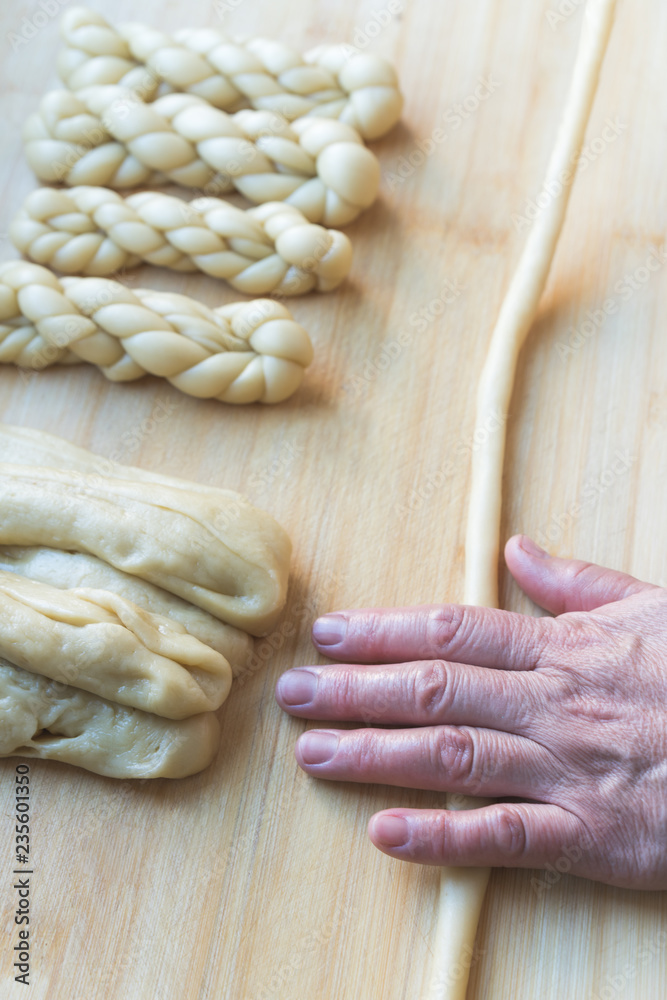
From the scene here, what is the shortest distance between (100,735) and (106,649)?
0.55 ft

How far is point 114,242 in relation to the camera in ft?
5.56

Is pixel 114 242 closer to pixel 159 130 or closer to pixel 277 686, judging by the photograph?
pixel 159 130

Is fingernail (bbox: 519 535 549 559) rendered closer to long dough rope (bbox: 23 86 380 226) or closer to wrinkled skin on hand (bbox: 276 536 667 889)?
wrinkled skin on hand (bbox: 276 536 667 889)

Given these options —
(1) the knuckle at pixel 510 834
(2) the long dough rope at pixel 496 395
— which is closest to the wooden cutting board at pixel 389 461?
(2) the long dough rope at pixel 496 395

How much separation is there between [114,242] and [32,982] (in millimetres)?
1377

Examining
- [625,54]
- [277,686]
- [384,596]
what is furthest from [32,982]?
[625,54]

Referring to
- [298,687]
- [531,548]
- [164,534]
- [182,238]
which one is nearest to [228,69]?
[182,238]

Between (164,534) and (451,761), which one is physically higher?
(164,534)

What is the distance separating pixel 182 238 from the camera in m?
1.66

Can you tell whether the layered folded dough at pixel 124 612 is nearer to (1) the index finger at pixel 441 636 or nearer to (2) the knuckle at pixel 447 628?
(1) the index finger at pixel 441 636

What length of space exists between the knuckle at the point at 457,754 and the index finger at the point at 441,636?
13 centimetres

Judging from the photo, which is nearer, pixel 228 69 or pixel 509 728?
pixel 509 728

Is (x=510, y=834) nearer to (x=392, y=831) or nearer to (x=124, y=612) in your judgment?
(x=392, y=831)

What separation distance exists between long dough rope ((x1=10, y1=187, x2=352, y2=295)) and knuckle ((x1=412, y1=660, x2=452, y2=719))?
0.88m
